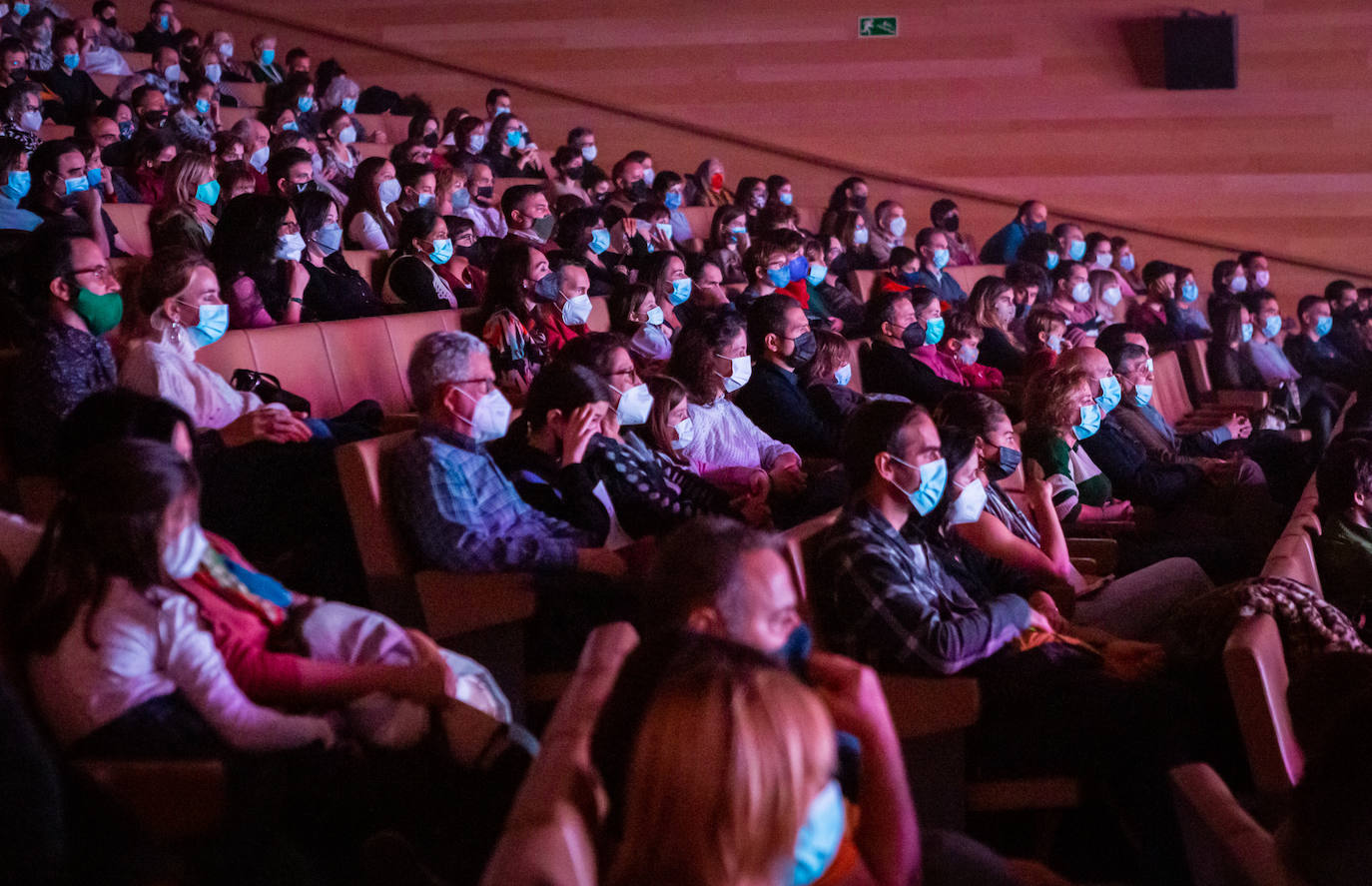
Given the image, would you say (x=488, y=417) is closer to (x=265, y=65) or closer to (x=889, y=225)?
(x=889, y=225)

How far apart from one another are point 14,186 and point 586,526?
84.0 inches

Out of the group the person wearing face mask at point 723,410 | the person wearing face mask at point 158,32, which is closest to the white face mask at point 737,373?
the person wearing face mask at point 723,410

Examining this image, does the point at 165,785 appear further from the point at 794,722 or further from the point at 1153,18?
the point at 1153,18

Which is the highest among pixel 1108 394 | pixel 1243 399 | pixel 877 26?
pixel 877 26

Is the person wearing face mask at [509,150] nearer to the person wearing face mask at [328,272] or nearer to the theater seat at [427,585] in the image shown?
the person wearing face mask at [328,272]

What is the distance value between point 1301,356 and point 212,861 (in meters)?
4.89

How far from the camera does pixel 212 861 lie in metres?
1.15

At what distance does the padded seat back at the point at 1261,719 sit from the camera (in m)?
1.40

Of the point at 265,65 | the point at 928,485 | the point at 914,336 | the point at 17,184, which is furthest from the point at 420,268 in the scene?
the point at 265,65

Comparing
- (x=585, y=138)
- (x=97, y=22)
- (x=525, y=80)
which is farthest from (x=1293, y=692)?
(x=525, y=80)

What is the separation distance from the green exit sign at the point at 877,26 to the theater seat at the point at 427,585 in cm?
570

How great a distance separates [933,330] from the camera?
3787 millimetres

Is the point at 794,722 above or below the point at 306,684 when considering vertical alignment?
above

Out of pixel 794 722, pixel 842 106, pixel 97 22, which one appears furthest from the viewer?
pixel 842 106
